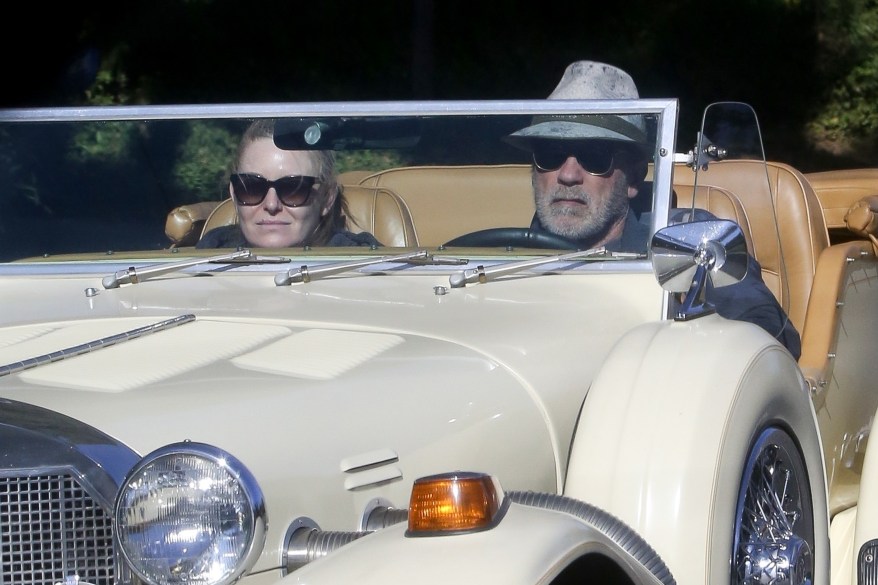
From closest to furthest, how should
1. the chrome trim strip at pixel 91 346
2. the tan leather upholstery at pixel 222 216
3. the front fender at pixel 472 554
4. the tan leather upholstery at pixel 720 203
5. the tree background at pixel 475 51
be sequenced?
the front fender at pixel 472 554, the chrome trim strip at pixel 91 346, the tan leather upholstery at pixel 222 216, the tan leather upholstery at pixel 720 203, the tree background at pixel 475 51

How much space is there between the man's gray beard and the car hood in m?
0.12

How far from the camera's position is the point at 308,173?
9.45 ft

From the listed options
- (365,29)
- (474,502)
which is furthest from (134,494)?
(365,29)

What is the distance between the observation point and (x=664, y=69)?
12.4 m

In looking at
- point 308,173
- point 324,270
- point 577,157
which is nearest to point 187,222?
point 308,173

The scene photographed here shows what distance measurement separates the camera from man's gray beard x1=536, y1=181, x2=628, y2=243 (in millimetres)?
2756

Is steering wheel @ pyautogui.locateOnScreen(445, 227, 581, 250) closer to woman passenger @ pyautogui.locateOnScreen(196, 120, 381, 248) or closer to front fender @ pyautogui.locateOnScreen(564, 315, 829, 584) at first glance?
woman passenger @ pyautogui.locateOnScreen(196, 120, 381, 248)

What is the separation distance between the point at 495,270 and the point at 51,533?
3.93ft

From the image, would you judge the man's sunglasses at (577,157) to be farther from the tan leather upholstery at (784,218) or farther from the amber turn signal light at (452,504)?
the amber turn signal light at (452,504)

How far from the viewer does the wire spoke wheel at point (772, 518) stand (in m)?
2.32

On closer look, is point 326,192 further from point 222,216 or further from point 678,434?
point 678,434

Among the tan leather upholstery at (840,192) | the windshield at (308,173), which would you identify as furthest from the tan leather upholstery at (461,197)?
the tan leather upholstery at (840,192)

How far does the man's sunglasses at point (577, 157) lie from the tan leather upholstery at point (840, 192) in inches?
70.3

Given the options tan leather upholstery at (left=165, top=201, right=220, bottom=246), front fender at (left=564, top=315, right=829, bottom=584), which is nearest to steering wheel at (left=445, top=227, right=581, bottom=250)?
front fender at (left=564, top=315, right=829, bottom=584)
